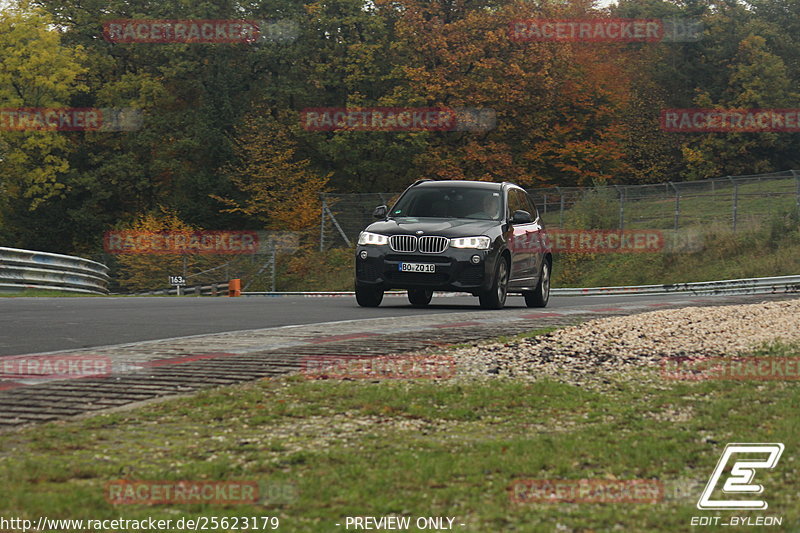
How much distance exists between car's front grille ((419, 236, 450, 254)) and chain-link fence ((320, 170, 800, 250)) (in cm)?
2744

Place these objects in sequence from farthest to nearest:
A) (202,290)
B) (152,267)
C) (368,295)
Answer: (152,267), (202,290), (368,295)

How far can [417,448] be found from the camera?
212 inches

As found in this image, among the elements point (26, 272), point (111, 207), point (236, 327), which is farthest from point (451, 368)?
point (111, 207)

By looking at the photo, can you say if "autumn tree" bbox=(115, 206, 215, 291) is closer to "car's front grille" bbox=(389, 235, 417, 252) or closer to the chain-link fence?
the chain-link fence

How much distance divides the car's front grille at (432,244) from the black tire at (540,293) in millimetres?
3194

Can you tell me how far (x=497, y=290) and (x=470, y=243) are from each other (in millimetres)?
988

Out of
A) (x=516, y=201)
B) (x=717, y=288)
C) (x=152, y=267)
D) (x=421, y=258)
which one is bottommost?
(x=152, y=267)

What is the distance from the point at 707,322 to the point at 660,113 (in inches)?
2405

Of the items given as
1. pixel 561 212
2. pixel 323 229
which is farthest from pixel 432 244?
pixel 323 229

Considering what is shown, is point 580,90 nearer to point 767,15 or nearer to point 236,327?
point 767,15

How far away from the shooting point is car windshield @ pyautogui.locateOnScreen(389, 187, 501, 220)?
17859mm

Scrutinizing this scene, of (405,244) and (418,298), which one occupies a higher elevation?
(405,244)

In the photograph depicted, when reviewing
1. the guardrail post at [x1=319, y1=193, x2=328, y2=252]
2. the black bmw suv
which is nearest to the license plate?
the black bmw suv

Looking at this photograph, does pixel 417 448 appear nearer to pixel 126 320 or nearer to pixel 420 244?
pixel 126 320
